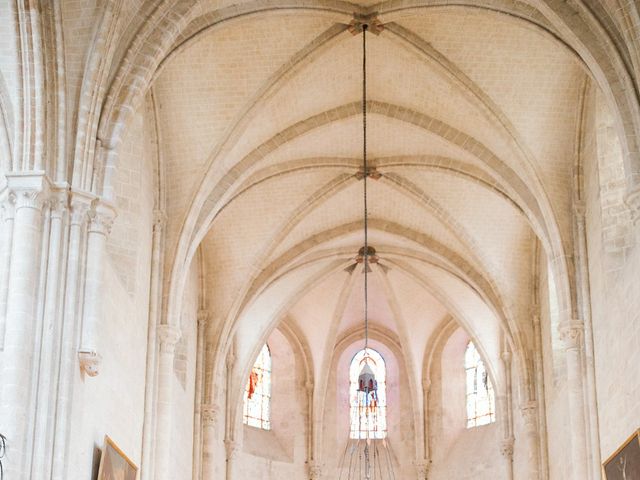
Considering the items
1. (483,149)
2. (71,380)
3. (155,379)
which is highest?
(483,149)

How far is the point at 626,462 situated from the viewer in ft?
57.7

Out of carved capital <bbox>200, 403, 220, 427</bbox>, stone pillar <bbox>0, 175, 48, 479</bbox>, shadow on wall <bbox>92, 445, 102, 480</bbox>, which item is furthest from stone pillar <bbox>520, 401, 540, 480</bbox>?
stone pillar <bbox>0, 175, 48, 479</bbox>

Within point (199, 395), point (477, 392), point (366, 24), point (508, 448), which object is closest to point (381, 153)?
point (366, 24)

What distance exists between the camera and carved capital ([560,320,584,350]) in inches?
826

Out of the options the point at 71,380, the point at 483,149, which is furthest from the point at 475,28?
the point at 71,380

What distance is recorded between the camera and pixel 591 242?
2073cm

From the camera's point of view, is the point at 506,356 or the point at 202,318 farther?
the point at 506,356

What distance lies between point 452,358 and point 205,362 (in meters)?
8.74

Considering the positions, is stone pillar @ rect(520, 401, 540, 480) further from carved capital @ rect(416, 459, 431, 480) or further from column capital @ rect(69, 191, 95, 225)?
column capital @ rect(69, 191, 95, 225)

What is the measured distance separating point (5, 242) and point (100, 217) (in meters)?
1.26

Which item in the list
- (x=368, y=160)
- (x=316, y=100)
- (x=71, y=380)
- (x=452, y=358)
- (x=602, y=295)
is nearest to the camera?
(x=71, y=380)

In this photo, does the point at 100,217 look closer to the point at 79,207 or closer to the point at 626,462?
the point at 79,207

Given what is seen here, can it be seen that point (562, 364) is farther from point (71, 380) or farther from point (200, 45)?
point (71, 380)

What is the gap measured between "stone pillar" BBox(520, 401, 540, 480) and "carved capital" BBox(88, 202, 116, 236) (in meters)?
12.8
